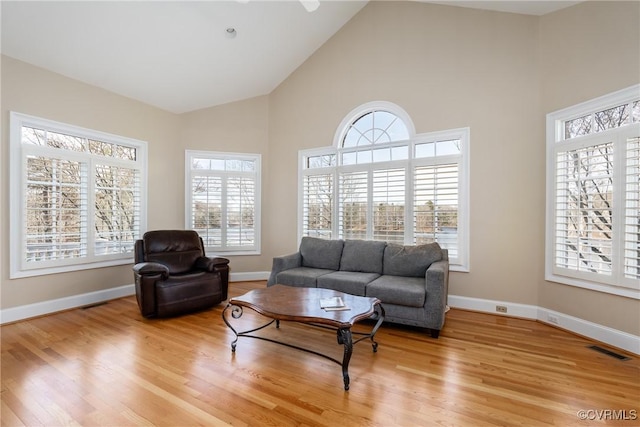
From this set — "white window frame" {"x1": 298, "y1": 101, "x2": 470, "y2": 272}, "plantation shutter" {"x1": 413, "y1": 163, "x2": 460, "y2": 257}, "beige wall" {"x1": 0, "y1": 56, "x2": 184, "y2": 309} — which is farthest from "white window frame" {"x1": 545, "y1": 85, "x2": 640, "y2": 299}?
"beige wall" {"x1": 0, "y1": 56, "x2": 184, "y2": 309}

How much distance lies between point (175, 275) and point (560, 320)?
4.67 meters

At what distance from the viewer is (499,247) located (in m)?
3.73

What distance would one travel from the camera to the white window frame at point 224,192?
5.28m

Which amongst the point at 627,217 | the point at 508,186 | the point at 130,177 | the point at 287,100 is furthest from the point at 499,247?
the point at 130,177

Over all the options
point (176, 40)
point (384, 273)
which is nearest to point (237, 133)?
point (176, 40)

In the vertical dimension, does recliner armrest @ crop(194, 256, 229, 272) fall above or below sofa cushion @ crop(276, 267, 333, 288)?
above

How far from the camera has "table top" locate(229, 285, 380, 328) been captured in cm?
230

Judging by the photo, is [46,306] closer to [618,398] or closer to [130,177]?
[130,177]

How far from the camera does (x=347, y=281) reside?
3.54 metres

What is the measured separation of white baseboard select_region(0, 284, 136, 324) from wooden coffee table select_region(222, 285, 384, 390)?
2.63 metres

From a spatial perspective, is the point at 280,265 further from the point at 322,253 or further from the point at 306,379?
the point at 306,379

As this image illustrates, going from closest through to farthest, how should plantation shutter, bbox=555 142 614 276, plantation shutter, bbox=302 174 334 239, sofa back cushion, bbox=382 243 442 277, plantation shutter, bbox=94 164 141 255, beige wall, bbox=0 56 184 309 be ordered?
plantation shutter, bbox=555 142 614 276 < beige wall, bbox=0 56 184 309 < sofa back cushion, bbox=382 243 442 277 < plantation shutter, bbox=94 164 141 255 < plantation shutter, bbox=302 174 334 239

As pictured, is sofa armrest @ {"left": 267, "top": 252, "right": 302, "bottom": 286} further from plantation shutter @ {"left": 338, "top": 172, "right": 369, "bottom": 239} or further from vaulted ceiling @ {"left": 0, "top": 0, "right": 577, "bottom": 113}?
vaulted ceiling @ {"left": 0, "top": 0, "right": 577, "bottom": 113}

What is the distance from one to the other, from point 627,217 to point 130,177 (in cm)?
618
